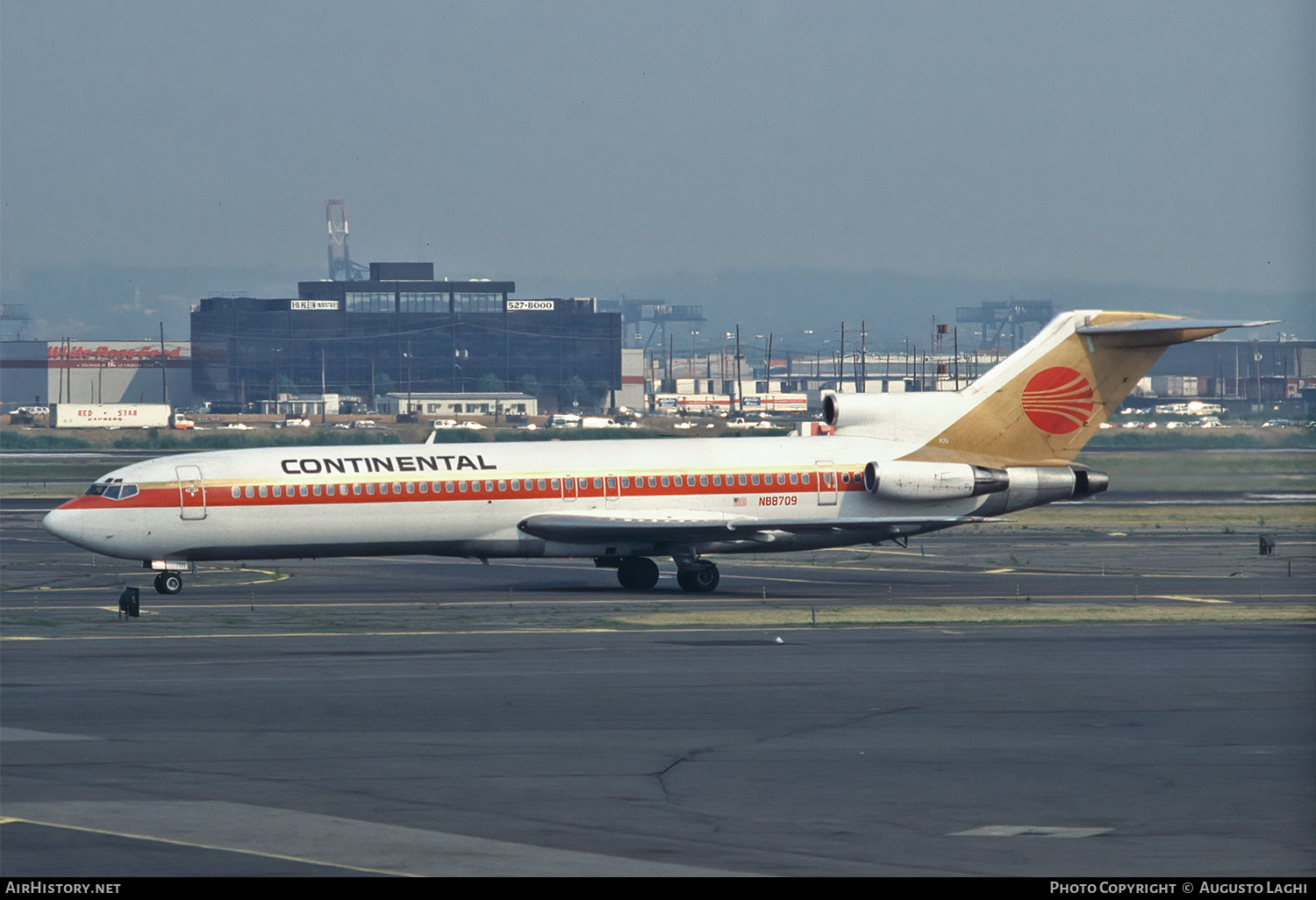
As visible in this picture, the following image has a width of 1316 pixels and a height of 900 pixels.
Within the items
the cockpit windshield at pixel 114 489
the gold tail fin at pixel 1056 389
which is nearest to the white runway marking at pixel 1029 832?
the gold tail fin at pixel 1056 389

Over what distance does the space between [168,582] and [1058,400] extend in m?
25.3

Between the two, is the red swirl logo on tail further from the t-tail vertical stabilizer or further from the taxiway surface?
the taxiway surface

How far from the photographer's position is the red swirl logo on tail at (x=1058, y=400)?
44.3 meters

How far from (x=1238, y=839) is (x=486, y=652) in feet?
54.0

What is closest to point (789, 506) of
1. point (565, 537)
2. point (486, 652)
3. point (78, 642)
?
point (565, 537)

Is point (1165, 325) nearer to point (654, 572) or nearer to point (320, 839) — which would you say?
point (654, 572)

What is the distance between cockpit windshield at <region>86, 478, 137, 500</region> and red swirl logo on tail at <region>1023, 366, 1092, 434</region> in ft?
81.4

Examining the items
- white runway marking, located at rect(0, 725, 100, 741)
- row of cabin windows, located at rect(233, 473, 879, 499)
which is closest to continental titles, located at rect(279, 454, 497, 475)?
row of cabin windows, located at rect(233, 473, 879, 499)

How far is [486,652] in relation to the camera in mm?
28859

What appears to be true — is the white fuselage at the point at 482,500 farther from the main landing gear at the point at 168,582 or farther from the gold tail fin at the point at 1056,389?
the gold tail fin at the point at 1056,389

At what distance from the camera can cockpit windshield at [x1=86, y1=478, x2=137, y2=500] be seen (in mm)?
40219

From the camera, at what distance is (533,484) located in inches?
1639
